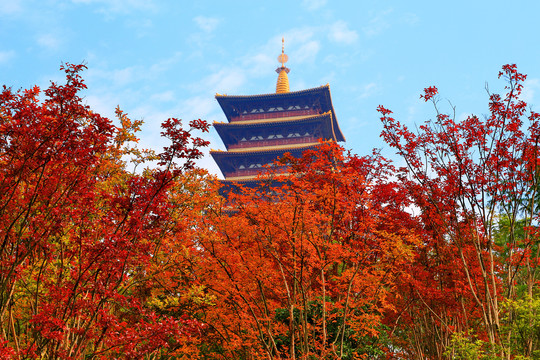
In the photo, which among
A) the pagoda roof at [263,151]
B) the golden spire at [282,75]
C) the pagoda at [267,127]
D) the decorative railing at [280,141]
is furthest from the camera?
the golden spire at [282,75]

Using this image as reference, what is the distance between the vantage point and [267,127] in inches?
1511

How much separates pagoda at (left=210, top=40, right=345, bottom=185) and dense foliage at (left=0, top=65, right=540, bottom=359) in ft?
71.6

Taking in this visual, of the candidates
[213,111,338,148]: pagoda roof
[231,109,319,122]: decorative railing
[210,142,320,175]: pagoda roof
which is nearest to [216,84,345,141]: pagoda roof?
[231,109,319,122]: decorative railing

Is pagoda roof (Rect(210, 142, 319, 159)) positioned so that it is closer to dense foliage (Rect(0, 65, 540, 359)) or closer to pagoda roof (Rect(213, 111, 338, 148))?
pagoda roof (Rect(213, 111, 338, 148))

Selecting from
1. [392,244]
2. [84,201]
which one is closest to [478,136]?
[392,244]

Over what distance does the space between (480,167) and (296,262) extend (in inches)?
166

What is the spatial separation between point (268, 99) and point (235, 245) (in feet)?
94.6

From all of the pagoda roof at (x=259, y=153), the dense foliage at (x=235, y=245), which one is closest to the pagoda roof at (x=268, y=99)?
the pagoda roof at (x=259, y=153)

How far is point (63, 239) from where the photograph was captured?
6801 millimetres

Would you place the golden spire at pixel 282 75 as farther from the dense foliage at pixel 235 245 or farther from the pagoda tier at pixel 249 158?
the dense foliage at pixel 235 245

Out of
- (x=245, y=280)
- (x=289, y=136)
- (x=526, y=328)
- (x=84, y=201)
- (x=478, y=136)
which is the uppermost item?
(x=289, y=136)

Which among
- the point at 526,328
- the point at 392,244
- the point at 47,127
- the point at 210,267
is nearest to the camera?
the point at 47,127

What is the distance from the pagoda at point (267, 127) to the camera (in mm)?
36656

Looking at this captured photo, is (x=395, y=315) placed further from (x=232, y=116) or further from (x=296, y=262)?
(x=232, y=116)
